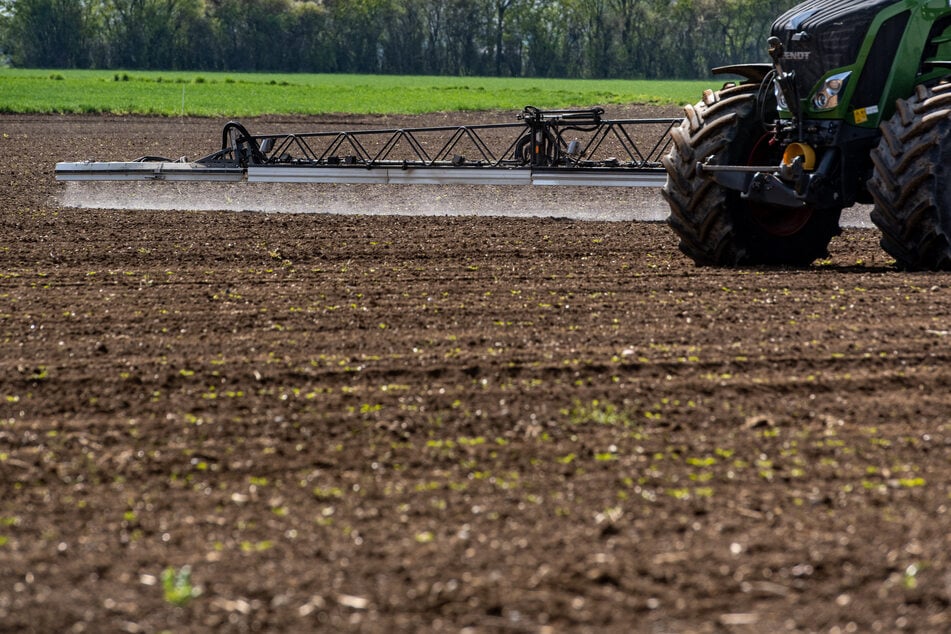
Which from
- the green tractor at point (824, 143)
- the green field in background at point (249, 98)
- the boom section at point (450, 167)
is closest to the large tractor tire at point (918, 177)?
the green tractor at point (824, 143)

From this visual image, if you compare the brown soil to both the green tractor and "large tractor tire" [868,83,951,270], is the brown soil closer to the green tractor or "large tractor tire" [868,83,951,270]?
"large tractor tire" [868,83,951,270]

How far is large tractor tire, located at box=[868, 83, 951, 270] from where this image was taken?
769cm

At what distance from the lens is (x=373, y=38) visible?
262 feet

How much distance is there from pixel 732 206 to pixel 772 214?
0.53 metres

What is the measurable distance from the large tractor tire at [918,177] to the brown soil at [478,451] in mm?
345

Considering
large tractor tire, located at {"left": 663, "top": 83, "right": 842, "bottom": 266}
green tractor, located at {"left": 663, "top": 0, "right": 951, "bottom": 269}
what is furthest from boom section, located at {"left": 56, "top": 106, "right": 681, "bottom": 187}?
green tractor, located at {"left": 663, "top": 0, "right": 951, "bottom": 269}

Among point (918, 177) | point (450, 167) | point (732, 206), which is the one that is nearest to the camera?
point (918, 177)

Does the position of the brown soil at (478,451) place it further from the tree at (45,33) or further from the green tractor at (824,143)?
the tree at (45,33)

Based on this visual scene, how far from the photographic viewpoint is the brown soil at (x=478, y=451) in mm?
3514

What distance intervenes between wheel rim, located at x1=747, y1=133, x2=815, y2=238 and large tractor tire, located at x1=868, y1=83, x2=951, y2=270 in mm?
1154

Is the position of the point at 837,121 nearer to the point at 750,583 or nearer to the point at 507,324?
the point at 507,324

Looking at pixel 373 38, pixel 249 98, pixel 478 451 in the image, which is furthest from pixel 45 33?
pixel 478 451

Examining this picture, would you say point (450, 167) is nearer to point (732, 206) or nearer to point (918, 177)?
point (732, 206)

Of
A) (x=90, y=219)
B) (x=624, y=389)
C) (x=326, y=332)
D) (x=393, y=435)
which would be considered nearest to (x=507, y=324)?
(x=326, y=332)
